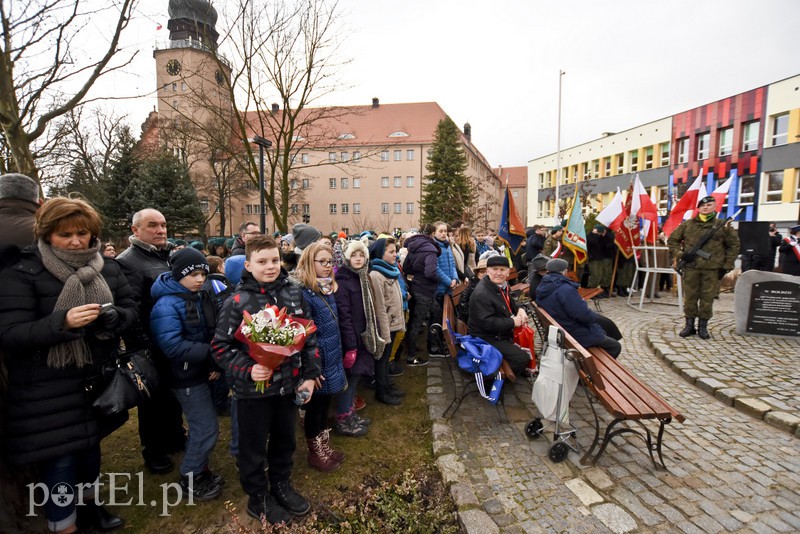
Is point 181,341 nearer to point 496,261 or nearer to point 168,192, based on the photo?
point 496,261

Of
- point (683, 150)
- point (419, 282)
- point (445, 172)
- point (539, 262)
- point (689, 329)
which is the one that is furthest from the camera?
point (445, 172)

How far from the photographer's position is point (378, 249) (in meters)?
4.70

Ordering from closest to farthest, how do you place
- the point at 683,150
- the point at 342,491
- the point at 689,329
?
the point at 342,491 < the point at 689,329 < the point at 683,150

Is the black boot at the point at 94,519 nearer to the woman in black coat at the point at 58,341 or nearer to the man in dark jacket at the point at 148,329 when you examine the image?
the woman in black coat at the point at 58,341

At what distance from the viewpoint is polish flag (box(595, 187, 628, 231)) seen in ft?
31.4

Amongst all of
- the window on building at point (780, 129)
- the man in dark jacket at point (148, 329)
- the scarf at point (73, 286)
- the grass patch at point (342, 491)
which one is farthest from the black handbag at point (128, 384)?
the window on building at point (780, 129)

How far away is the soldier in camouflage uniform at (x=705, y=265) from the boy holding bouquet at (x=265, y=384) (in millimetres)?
6732

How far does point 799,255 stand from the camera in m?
10.5

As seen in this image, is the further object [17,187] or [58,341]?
[17,187]

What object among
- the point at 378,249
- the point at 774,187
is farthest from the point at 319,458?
the point at 774,187

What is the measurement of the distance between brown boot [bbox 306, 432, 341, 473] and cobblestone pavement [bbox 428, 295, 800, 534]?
918 mm

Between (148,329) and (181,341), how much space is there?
488mm

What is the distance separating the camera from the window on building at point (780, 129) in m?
21.8

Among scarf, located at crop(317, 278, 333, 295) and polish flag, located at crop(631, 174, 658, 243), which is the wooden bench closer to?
scarf, located at crop(317, 278, 333, 295)
